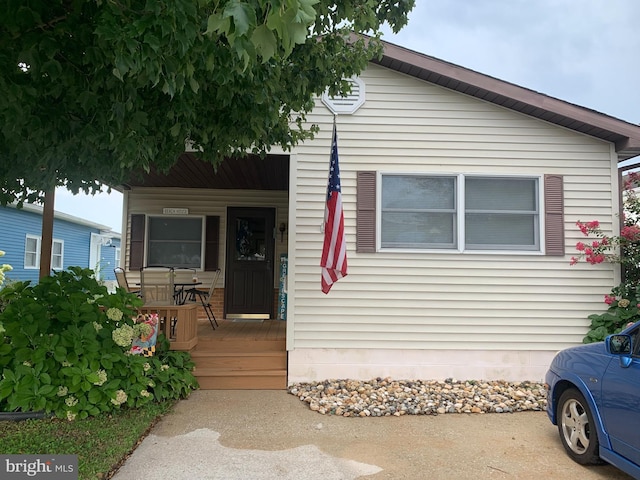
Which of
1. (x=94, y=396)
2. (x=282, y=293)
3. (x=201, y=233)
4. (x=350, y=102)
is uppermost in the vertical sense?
(x=350, y=102)

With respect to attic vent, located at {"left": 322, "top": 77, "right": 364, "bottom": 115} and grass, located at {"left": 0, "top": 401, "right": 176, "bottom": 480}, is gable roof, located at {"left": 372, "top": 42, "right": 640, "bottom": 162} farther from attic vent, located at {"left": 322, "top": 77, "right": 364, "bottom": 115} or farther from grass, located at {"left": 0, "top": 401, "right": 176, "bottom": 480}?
grass, located at {"left": 0, "top": 401, "right": 176, "bottom": 480}

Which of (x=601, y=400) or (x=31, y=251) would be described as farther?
(x=31, y=251)

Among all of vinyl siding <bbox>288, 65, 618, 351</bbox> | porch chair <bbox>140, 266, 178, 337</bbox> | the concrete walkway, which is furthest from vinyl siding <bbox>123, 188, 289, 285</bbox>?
the concrete walkway

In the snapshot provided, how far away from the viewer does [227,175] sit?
7.02m

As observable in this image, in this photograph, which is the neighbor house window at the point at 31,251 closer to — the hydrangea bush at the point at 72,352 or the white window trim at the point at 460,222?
the hydrangea bush at the point at 72,352

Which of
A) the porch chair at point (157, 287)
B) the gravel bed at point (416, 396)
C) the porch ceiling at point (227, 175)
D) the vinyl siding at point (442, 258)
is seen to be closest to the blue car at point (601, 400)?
the gravel bed at point (416, 396)

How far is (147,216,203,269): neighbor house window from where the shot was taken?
8109mm

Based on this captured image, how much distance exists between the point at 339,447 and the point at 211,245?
5.04 m

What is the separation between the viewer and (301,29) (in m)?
1.56

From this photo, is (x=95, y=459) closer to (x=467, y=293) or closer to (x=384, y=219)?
(x=384, y=219)

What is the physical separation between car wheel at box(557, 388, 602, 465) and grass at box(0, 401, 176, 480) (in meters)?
3.59

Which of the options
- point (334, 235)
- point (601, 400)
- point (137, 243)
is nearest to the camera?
point (601, 400)

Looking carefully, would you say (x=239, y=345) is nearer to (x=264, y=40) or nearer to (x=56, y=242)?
(x=264, y=40)

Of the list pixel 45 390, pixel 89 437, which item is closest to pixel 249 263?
pixel 45 390
